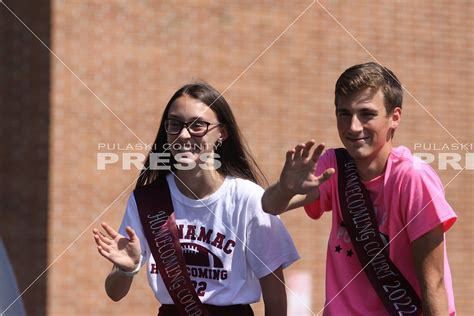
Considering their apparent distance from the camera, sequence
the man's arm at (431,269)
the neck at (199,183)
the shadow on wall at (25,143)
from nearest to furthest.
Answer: the man's arm at (431,269)
the neck at (199,183)
the shadow on wall at (25,143)

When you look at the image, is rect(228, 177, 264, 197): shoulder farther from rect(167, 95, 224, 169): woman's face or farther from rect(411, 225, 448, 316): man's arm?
rect(411, 225, 448, 316): man's arm

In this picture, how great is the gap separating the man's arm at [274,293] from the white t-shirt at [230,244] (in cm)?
3

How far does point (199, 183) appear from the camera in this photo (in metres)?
3.44

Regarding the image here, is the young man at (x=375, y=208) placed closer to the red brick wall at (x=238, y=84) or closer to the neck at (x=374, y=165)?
the neck at (x=374, y=165)

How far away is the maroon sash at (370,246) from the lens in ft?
9.82

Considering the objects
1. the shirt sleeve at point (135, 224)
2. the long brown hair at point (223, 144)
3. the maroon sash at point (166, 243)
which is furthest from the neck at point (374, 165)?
the shirt sleeve at point (135, 224)

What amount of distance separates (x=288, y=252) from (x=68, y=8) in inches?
127

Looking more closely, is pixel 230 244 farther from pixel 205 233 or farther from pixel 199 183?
pixel 199 183

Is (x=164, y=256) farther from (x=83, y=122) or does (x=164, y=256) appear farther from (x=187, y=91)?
(x=83, y=122)

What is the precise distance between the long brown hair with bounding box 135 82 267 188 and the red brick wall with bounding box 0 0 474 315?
2.49 m

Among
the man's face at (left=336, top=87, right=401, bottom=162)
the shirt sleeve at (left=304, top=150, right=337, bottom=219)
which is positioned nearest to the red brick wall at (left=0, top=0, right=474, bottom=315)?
the shirt sleeve at (left=304, top=150, right=337, bottom=219)

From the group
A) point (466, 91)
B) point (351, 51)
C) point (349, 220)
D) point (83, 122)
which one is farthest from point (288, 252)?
point (466, 91)

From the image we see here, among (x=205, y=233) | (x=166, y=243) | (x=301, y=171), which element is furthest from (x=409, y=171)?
(x=166, y=243)

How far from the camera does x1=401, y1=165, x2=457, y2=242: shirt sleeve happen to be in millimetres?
2875
